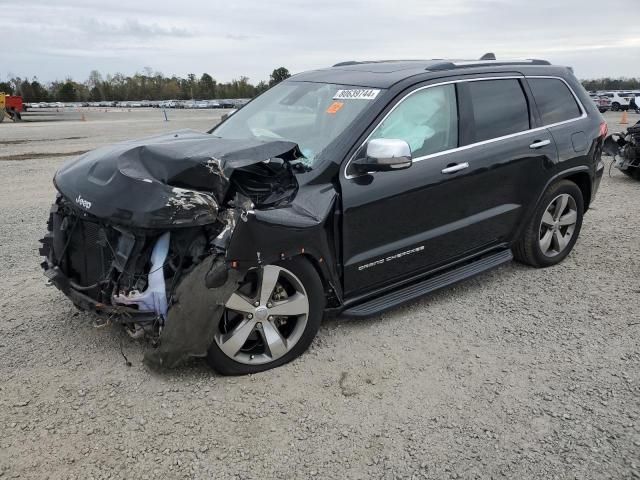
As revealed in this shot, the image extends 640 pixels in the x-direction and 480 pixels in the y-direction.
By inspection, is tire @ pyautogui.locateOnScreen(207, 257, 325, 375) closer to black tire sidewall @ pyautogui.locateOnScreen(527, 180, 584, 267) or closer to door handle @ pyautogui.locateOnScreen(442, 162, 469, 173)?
door handle @ pyautogui.locateOnScreen(442, 162, 469, 173)

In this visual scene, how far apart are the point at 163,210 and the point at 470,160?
93.8 inches

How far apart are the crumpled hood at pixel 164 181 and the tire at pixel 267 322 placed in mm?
525

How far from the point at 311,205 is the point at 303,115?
3.65 feet

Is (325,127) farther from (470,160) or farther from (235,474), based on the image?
(235,474)

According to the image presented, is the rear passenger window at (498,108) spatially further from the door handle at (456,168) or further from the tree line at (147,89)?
the tree line at (147,89)

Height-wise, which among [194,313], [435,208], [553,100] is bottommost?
[194,313]

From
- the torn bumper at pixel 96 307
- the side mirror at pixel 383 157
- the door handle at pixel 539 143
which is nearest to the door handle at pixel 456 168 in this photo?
the side mirror at pixel 383 157

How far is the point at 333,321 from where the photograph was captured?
159 inches

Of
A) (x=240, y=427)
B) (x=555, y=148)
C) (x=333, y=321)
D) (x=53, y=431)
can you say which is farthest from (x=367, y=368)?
(x=555, y=148)

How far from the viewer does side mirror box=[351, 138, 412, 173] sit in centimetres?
342

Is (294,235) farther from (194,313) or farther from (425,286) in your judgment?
(425,286)

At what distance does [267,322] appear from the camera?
10.8 ft

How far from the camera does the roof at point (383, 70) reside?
13.1 ft

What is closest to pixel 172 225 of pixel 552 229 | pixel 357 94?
pixel 357 94
